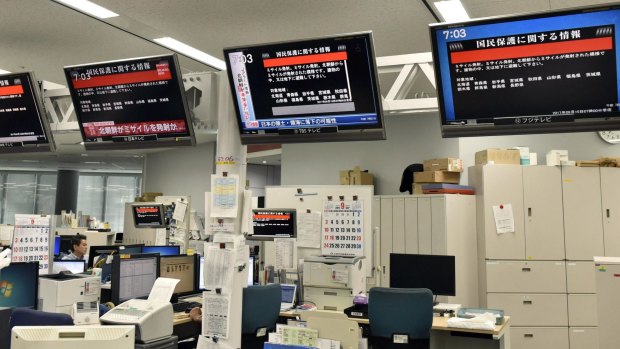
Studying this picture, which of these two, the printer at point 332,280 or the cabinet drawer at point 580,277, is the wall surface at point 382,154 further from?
the printer at point 332,280

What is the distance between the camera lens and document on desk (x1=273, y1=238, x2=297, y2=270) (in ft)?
18.1

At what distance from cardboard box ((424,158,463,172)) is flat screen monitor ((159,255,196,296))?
10.7ft

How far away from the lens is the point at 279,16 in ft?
14.9

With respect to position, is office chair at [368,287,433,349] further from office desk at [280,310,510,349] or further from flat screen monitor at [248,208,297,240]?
flat screen monitor at [248,208,297,240]

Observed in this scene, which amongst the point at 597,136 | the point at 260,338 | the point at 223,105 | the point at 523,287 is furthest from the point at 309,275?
the point at 597,136

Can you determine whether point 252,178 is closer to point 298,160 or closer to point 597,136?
point 298,160

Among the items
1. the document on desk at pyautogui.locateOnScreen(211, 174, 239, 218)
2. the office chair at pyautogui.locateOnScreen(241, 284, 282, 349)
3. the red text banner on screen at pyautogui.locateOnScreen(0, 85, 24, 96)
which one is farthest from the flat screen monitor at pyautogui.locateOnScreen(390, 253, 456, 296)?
the red text banner on screen at pyautogui.locateOnScreen(0, 85, 24, 96)

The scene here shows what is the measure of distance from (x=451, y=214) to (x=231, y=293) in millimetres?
3556

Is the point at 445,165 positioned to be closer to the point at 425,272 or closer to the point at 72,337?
the point at 425,272

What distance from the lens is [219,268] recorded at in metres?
3.59

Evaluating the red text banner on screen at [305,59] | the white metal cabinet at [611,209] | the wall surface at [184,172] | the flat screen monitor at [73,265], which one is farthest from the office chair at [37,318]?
the wall surface at [184,172]

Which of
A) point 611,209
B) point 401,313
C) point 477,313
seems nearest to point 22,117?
point 401,313

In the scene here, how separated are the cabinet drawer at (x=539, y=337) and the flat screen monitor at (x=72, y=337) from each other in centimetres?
522

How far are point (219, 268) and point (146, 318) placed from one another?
2.63 ft
